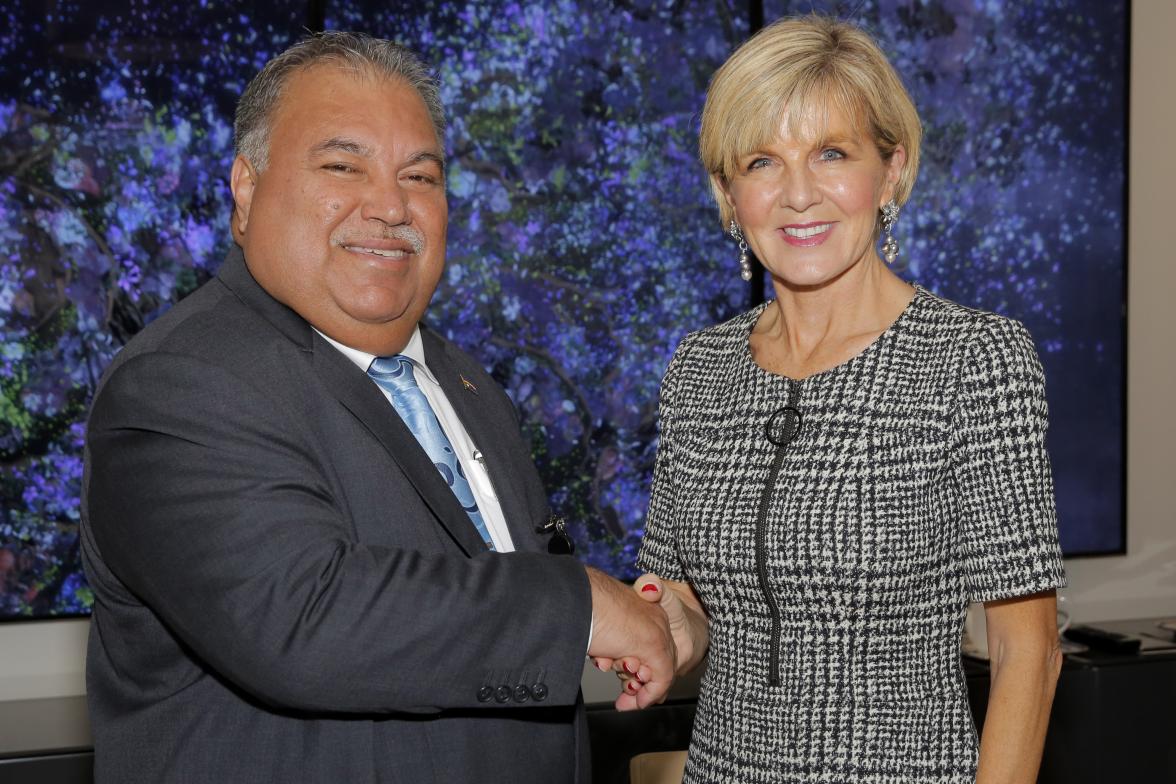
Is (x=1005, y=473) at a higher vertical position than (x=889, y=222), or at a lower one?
lower

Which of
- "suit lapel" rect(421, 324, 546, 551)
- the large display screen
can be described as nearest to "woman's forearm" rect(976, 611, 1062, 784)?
"suit lapel" rect(421, 324, 546, 551)

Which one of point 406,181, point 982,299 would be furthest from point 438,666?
point 982,299

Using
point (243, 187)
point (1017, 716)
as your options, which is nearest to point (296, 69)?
point (243, 187)

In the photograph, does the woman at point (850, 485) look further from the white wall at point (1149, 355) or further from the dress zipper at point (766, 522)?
the white wall at point (1149, 355)

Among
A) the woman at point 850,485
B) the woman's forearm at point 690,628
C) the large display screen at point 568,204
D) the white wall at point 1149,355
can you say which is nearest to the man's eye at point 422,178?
the woman at point 850,485

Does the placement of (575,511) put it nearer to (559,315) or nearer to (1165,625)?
(559,315)

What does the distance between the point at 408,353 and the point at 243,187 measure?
0.36 meters

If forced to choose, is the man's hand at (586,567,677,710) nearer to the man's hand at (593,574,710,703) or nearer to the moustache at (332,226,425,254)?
the man's hand at (593,574,710,703)

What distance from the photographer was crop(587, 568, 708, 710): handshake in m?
1.60

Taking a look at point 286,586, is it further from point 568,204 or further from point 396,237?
point 568,204

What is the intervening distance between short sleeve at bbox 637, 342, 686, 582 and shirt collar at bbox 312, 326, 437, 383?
1.32 ft

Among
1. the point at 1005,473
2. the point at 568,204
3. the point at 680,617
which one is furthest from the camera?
the point at 568,204

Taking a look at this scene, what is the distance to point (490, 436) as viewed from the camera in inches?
77.9

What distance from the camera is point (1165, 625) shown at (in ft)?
12.6
